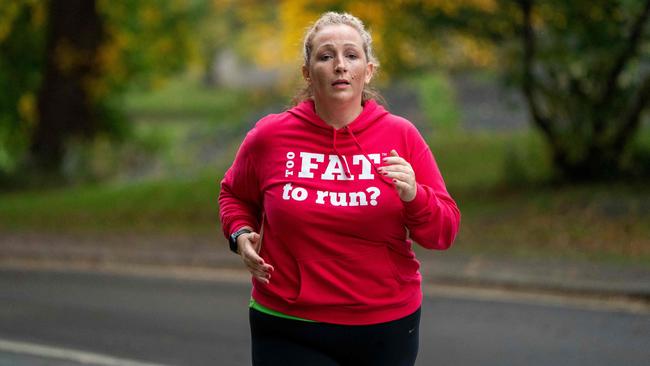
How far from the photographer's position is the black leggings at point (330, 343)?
396 centimetres

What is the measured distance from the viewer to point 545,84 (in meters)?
16.7

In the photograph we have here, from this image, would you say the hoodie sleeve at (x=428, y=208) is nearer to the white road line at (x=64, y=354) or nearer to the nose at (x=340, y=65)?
the nose at (x=340, y=65)

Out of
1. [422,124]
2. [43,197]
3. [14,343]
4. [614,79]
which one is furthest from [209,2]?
[14,343]

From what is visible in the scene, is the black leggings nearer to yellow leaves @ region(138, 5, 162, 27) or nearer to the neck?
Result: the neck

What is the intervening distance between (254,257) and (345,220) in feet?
0.97

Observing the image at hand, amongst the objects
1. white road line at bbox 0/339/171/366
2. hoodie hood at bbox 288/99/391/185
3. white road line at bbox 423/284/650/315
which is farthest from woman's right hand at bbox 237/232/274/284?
white road line at bbox 423/284/650/315

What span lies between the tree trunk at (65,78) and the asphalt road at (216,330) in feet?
40.6

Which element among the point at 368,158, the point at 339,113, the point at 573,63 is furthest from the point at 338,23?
the point at 573,63

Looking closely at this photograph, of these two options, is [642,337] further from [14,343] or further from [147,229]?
[147,229]

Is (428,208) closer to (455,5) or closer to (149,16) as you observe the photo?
(455,5)

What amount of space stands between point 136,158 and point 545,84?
12.0m

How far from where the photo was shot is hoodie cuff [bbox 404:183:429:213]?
379 centimetres

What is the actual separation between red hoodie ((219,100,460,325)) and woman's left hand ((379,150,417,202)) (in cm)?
7

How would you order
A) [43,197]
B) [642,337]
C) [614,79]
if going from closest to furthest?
[642,337] → [614,79] → [43,197]
